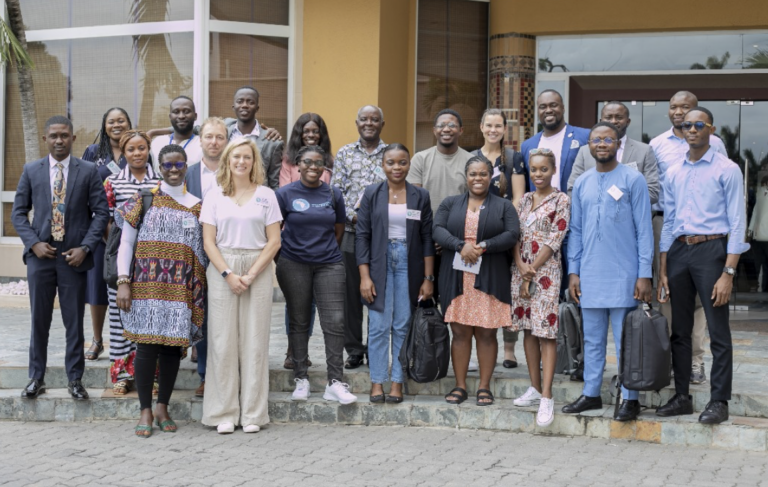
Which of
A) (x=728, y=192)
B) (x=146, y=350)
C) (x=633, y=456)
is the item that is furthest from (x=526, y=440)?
(x=146, y=350)

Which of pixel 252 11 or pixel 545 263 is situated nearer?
pixel 545 263

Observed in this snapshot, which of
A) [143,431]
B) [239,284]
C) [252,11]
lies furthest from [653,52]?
[143,431]

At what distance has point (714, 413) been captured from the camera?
251 inches

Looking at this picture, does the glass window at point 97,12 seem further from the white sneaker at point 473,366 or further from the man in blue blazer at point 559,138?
the white sneaker at point 473,366

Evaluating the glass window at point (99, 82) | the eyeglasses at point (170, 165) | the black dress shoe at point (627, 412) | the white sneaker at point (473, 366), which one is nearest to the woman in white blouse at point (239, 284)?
the eyeglasses at point (170, 165)

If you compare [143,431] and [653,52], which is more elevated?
[653,52]

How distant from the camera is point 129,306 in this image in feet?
21.6

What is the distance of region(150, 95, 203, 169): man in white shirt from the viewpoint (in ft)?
24.9

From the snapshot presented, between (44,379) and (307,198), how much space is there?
2.58m

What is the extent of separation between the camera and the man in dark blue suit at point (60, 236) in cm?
701

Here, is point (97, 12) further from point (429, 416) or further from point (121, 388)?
point (429, 416)

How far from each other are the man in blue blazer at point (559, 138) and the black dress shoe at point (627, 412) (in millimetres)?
1731

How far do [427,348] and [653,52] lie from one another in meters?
6.62

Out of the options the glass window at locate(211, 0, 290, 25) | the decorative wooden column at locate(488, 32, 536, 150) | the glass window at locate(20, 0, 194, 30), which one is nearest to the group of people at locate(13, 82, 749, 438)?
the glass window at locate(211, 0, 290, 25)
